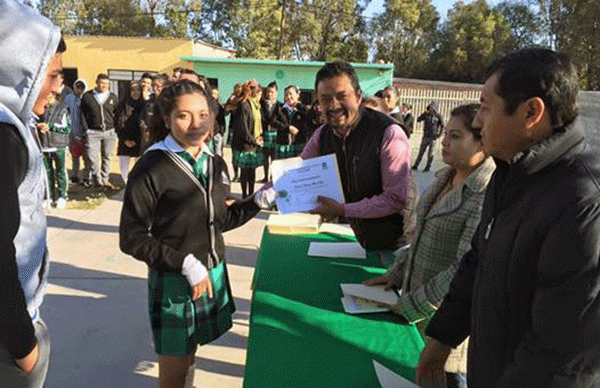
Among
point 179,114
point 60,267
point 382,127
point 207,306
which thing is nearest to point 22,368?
point 207,306

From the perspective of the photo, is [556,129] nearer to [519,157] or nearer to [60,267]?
[519,157]

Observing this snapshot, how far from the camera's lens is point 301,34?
39.0 m

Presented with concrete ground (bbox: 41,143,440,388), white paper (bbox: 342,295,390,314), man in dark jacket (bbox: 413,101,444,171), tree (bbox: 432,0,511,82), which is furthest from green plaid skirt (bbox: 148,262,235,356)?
tree (bbox: 432,0,511,82)

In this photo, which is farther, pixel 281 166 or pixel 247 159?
pixel 247 159

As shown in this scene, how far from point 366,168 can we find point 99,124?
655 centimetres

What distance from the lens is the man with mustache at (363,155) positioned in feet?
7.92

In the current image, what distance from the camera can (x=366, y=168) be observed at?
8.13ft

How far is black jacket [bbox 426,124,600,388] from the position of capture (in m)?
1.02

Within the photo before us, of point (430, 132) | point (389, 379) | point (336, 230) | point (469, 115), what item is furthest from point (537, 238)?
point (430, 132)

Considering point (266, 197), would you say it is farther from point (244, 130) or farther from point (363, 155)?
point (244, 130)

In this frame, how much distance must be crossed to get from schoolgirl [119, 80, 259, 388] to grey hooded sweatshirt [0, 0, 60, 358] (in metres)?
0.51

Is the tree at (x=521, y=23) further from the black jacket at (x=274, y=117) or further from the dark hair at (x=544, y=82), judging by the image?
the dark hair at (x=544, y=82)

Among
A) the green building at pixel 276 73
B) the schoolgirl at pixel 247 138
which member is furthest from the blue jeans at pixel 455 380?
the green building at pixel 276 73

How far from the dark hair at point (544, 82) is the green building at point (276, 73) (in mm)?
15600
